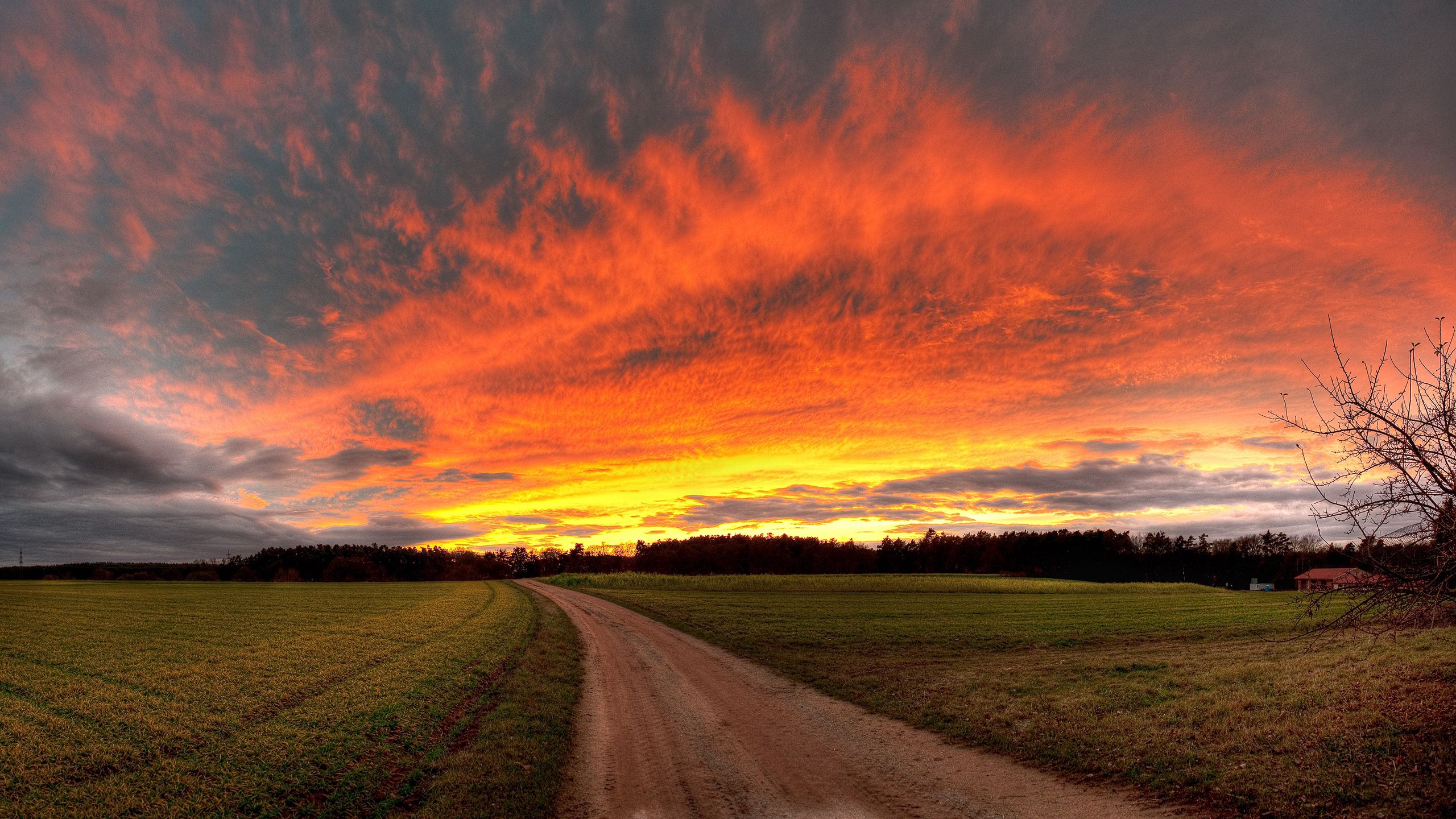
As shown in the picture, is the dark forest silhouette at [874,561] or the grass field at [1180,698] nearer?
the grass field at [1180,698]

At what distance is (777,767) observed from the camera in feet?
36.2

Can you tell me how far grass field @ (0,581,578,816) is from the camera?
9.95 m

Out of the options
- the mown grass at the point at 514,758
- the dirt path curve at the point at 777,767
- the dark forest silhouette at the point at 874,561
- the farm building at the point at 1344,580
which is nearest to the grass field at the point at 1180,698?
the dirt path curve at the point at 777,767

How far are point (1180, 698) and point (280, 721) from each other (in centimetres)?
2042

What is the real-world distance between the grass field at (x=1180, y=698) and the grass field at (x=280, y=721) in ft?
28.7

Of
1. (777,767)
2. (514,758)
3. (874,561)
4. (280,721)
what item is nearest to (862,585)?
(777,767)

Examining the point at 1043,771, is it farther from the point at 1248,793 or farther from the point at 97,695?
the point at 97,695

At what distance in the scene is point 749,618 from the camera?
3803 centimetres

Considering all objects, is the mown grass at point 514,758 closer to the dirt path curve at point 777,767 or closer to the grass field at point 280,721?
the grass field at point 280,721

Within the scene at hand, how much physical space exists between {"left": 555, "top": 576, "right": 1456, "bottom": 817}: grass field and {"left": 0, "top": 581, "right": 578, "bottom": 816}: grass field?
8.74 m

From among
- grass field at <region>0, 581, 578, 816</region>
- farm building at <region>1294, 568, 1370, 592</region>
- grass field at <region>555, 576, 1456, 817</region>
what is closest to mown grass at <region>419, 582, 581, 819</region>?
grass field at <region>0, 581, 578, 816</region>

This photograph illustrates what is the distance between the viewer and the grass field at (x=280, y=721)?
995 centimetres

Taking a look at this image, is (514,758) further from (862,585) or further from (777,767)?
(862,585)

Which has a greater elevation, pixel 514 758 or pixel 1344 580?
pixel 1344 580
